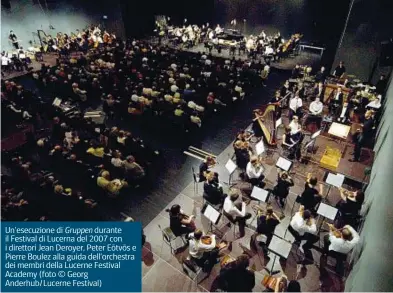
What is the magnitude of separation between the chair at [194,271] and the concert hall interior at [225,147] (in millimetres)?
30

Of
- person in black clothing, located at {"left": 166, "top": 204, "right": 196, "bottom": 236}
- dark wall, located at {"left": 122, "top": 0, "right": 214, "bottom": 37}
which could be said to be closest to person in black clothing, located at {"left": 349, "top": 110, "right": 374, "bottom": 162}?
person in black clothing, located at {"left": 166, "top": 204, "right": 196, "bottom": 236}

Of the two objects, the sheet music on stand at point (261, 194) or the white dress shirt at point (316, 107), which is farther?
the white dress shirt at point (316, 107)

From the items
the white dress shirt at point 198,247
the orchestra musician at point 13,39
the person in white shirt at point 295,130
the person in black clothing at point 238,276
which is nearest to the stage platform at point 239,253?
the white dress shirt at point 198,247

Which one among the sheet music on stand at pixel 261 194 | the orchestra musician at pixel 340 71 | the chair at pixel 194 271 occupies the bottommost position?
the chair at pixel 194 271

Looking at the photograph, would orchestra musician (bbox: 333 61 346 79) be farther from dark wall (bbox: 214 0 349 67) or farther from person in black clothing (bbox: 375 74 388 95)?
dark wall (bbox: 214 0 349 67)

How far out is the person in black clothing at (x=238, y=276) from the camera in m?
4.67

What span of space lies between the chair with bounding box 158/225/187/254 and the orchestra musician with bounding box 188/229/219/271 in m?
0.68

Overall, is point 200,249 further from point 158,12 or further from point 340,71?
point 158,12

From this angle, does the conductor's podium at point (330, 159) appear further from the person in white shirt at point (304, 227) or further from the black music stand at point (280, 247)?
the black music stand at point (280, 247)

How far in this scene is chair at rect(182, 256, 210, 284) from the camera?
19.0 ft

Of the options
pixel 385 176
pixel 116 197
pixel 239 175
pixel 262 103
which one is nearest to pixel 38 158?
pixel 116 197

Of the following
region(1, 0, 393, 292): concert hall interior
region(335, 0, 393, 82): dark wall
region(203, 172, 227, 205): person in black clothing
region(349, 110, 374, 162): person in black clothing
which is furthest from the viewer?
region(335, 0, 393, 82): dark wall

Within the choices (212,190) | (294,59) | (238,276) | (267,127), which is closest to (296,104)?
(267,127)

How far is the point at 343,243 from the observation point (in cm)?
531
